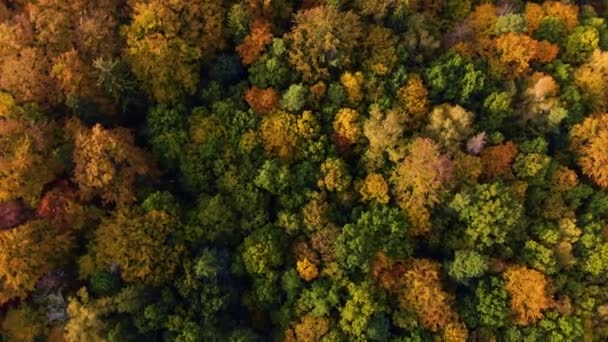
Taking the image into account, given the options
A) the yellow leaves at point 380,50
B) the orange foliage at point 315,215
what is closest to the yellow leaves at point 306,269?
the orange foliage at point 315,215

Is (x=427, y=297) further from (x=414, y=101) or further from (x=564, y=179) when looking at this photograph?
(x=414, y=101)

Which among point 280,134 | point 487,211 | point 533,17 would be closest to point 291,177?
point 280,134

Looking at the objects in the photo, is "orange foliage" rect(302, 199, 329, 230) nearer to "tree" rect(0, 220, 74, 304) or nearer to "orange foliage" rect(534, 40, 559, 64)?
"tree" rect(0, 220, 74, 304)

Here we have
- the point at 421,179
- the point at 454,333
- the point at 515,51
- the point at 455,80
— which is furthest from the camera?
the point at 515,51

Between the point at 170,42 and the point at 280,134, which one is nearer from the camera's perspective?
the point at 280,134

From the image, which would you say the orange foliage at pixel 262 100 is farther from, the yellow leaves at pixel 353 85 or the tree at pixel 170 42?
the yellow leaves at pixel 353 85

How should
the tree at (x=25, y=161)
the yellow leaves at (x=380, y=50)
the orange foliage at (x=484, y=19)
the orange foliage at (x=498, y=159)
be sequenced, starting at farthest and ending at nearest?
1. the orange foliage at (x=484, y=19)
2. the yellow leaves at (x=380, y=50)
3. the orange foliage at (x=498, y=159)
4. the tree at (x=25, y=161)

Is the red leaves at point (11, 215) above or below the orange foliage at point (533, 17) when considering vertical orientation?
below

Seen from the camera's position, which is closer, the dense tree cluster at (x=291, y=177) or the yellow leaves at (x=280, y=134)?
the dense tree cluster at (x=291, y=177)
